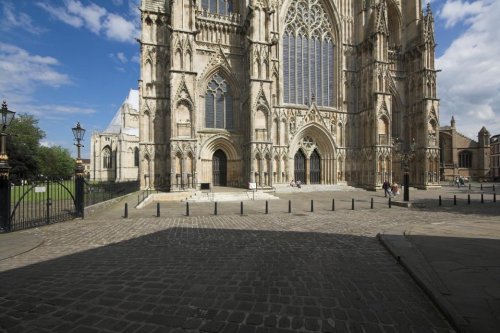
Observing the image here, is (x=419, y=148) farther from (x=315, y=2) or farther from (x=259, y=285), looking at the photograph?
(x=259, y=285)

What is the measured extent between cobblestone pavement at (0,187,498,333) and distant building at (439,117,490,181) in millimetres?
51420

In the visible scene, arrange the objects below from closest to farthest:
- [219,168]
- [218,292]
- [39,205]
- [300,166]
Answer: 1. [218,292]
2. [39,205]
3. [219,168]
4. [300,166]

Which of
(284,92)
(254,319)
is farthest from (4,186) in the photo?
(284,92)

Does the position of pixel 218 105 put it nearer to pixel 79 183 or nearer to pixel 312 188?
pixel 312 188

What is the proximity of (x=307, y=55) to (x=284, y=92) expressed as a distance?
5587 millimetres

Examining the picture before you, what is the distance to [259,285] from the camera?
4418 mm

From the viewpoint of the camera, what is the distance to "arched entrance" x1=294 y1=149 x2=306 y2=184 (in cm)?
2927

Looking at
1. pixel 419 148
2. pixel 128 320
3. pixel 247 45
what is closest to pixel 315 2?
pixel 247 45

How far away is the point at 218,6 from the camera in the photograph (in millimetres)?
26844

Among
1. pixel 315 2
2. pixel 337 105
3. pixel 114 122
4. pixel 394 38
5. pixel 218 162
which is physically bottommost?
pixel 218 162

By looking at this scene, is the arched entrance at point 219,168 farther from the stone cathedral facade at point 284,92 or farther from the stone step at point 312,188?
the stone step at point 312,188

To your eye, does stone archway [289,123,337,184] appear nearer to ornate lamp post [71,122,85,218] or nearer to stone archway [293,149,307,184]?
stone archway [293,149,307,184]

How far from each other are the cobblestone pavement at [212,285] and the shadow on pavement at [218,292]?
2cm

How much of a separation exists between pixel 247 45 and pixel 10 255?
965 inches
